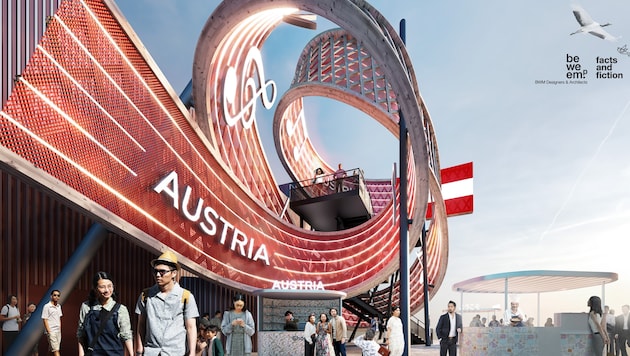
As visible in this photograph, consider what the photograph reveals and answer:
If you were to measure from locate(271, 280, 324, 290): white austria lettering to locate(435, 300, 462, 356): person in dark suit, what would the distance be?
6.14 meters

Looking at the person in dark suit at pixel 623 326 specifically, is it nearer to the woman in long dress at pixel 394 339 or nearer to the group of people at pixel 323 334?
the woman in long dress at pixel 394 339

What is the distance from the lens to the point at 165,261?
15.1 feet

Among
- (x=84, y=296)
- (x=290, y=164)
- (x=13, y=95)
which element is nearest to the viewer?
(x=13, y=95)

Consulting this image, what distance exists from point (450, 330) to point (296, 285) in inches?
307

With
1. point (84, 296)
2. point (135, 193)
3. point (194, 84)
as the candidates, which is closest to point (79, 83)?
point (135, 193)

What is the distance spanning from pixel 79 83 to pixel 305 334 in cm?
613

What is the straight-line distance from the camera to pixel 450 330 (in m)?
12.6

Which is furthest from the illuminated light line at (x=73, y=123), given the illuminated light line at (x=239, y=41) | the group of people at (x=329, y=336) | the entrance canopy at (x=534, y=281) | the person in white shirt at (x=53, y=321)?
the entrance canopy at (x=534, y=281)

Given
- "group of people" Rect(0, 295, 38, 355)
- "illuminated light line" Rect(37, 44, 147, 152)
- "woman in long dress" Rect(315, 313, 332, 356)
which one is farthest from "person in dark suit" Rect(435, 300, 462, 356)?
"group of people" Rect(0, 295, 38, 355)

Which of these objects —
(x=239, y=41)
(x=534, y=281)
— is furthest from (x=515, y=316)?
(x=239, y=41)

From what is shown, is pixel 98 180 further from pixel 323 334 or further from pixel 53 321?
pixel 323 334

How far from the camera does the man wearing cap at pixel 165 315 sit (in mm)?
4574

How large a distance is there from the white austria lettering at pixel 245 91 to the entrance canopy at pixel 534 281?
9.07 meters

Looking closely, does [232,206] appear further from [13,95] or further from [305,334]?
[13,95]
